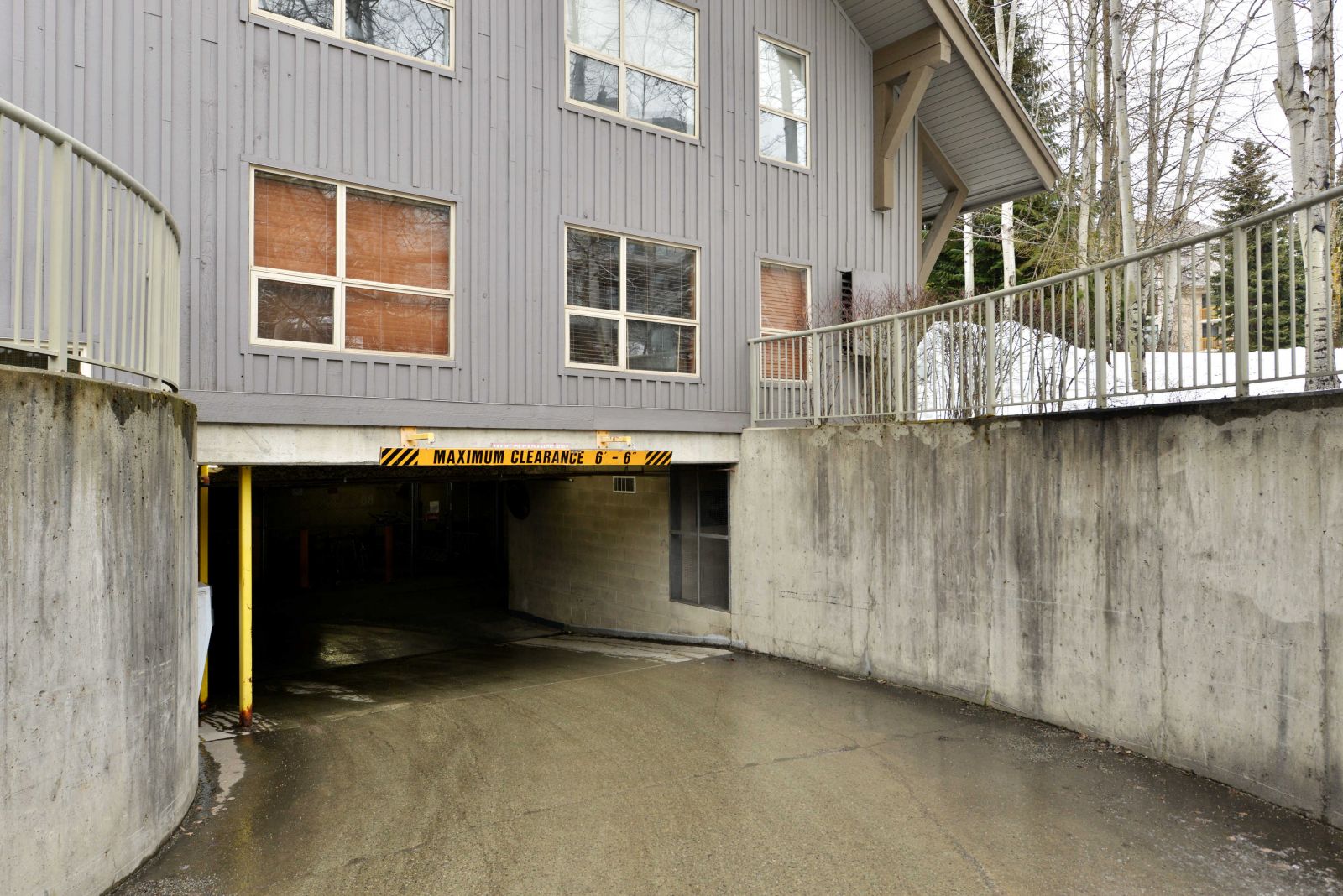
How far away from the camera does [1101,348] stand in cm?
657

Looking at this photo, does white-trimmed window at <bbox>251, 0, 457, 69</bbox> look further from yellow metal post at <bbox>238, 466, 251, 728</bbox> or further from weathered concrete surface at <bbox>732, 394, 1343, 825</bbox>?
weathered concrete surface at <bbox>732, 394, 1343, 825</bbox>

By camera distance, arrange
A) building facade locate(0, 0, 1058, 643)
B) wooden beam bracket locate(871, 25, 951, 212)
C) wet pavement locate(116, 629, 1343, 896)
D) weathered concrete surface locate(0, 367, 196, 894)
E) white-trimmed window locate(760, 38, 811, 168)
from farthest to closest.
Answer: wooden beam bracket locate(871, 25, 951, 212) → white-trimmed window locate(760, 38, 811, 168) → building facade locate(0, 0, 1058, 643) → wet pavement locate(116, 629, 1343, 896) → weathered concrete surface locate(0, 367, 196, 894)

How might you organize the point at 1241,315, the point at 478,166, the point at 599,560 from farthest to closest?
the point at 599,560 → the point at 478,166 → the point at 1241,315

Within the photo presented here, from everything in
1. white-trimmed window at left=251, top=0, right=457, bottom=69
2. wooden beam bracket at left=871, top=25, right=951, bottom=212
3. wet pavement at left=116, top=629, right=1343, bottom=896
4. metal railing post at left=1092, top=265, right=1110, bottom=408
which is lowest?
wet pavement at left=116, top=629, right=1343, bottom=896

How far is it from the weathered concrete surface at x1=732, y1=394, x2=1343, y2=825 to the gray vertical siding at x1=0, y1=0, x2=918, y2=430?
8.06ft

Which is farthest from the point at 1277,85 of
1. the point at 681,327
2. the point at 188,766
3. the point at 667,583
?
the point at 188,766

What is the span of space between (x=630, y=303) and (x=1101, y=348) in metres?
4.91

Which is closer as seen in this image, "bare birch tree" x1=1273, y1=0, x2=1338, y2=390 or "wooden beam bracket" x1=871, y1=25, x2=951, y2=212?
"bare birch tree" x1=1273, y1=0, x2=1338, y2=390

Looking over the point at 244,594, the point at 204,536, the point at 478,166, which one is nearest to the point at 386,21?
the point at 478,166

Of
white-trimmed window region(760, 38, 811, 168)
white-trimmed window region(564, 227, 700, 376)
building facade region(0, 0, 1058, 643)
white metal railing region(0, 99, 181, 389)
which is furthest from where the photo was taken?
white-trimmed window region(760, 38, 811, 168)

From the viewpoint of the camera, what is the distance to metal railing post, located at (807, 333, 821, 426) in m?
9.41

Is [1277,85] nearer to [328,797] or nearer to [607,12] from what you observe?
[607,12]

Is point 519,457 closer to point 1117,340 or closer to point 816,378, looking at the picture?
point 816,378

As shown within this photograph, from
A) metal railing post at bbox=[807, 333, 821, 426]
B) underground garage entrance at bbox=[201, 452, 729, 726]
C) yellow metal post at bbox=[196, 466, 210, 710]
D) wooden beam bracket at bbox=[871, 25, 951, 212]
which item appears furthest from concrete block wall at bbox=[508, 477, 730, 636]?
yellow metal post at bbox=[196, 466, 210, 710]
